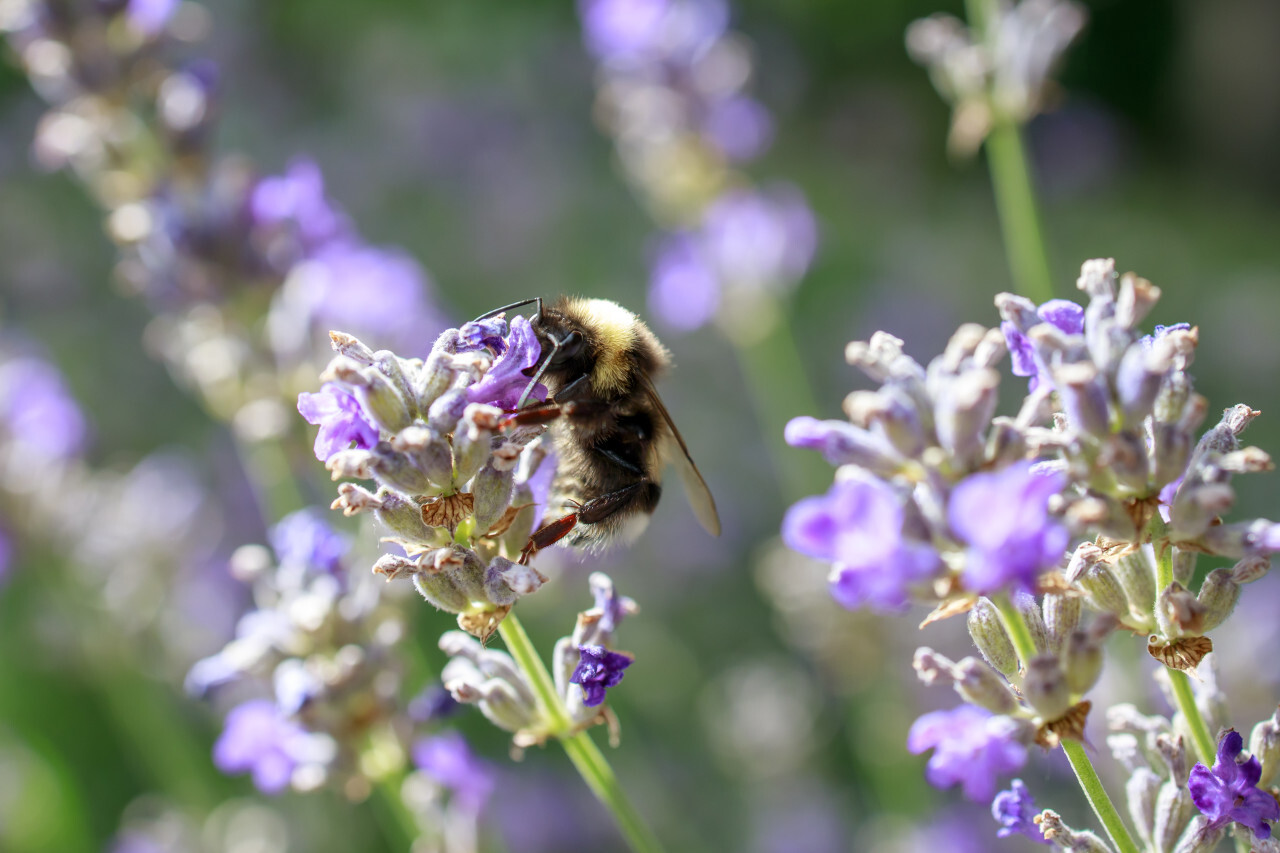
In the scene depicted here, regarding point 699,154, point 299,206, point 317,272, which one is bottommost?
point 699,154

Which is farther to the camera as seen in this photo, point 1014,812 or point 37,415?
point 37,415

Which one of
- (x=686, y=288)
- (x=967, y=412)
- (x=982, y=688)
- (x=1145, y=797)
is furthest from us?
(x=686, y=288)

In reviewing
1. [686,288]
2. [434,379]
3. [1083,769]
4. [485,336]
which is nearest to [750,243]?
[686,288]

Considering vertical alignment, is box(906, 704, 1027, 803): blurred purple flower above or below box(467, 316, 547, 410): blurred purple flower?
below

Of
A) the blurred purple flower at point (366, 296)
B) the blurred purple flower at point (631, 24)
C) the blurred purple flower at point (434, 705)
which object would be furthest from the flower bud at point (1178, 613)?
the blurred purple flower at point (631, 24)

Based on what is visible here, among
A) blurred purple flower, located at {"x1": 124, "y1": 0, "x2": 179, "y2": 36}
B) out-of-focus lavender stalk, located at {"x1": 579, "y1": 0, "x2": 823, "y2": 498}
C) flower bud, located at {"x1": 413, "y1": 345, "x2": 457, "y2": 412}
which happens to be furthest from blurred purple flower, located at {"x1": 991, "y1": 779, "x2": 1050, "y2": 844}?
blurred purple flower, located at {"x1": 124, "y1": 0, "x2": 179, "y2": 36}

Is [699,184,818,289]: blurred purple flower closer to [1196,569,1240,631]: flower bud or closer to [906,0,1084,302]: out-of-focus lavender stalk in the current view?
[906,0,1084,302]: out-of-focus lavender stalk

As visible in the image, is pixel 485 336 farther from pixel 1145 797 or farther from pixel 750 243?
pixel 750 243
